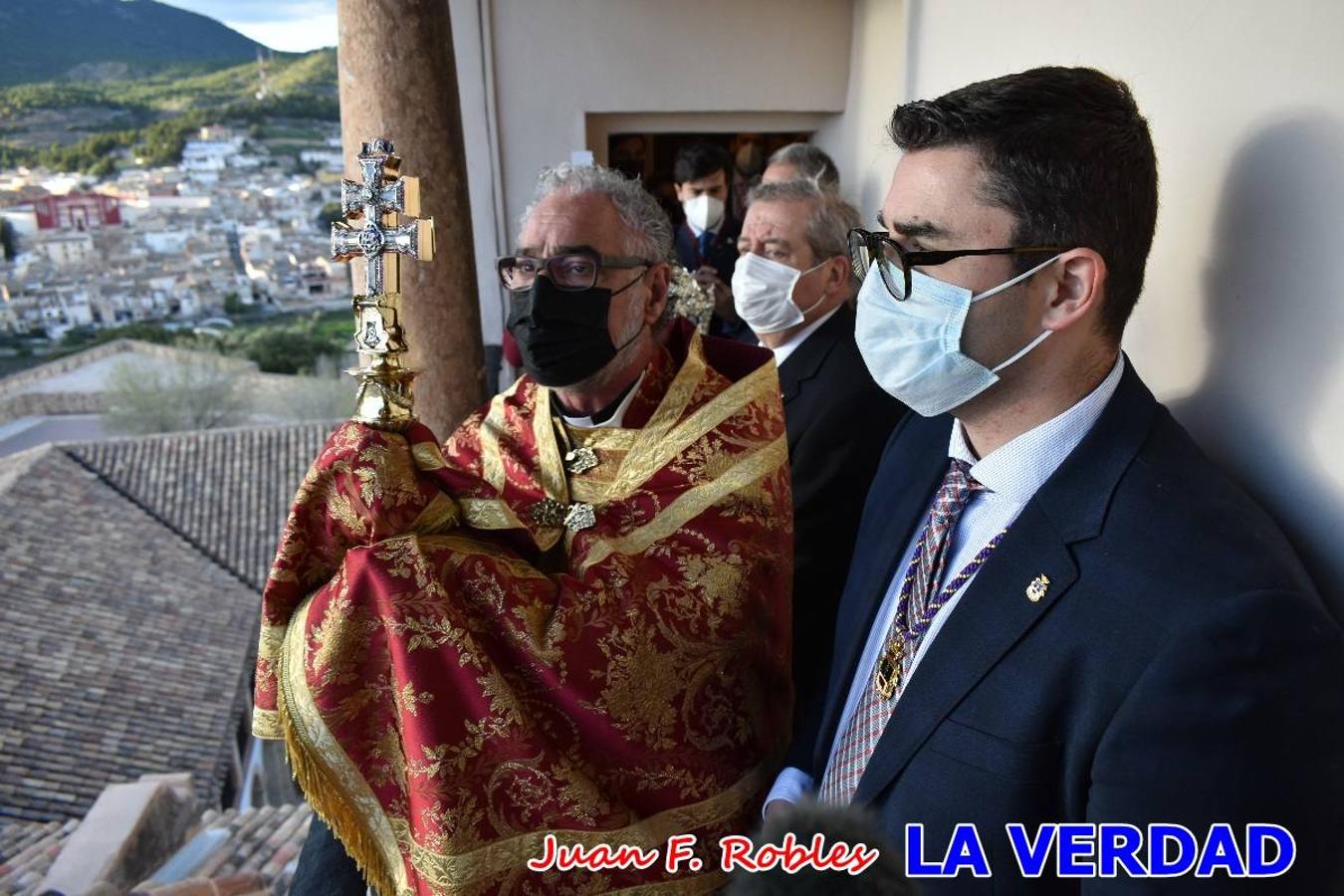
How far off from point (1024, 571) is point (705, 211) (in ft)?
15.0

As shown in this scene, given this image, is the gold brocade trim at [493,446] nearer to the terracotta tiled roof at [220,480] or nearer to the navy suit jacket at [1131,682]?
the navy suit jacket at [1131,682]

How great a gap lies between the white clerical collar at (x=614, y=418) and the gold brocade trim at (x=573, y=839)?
1035 mm

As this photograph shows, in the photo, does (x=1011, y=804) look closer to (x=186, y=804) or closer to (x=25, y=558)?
(x=186, y=804)

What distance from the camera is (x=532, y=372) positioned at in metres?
2.45

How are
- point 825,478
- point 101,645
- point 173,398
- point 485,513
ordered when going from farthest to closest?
point 173,398 < point 101,645 < point 825,478 < point 485,513

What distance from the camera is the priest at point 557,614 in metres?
1.90

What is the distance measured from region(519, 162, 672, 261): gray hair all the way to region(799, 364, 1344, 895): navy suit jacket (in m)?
1.47

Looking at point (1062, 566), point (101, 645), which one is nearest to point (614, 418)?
point (1062, 566)

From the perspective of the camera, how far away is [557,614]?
2.03 meters

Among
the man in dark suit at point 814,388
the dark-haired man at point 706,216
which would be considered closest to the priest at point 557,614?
the man in dark suit at point 814,388

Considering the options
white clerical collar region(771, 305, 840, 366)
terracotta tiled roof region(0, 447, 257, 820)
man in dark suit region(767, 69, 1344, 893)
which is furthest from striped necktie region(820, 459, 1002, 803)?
terracotta tiled roof region(0, 447, 257, 820)

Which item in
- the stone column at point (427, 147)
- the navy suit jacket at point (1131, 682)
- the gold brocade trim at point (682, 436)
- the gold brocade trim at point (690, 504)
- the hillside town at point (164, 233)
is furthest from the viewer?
the hillside town at point (164, 233)

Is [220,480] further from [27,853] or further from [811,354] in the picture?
[811,354]

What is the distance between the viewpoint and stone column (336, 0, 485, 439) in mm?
3625
